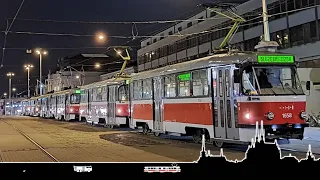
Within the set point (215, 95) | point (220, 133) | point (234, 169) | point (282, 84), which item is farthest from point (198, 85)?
point (234, 169)

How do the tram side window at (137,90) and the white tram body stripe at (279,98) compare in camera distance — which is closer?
the white tram body stripe at (279,98)

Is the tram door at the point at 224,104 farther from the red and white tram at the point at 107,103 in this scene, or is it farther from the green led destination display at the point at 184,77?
the red and white tram at the point at 107,103

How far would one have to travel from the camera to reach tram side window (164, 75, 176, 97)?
1445 cm

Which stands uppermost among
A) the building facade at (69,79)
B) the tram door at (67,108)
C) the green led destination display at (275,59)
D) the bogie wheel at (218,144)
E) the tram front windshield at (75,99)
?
the building facade at (69,79)

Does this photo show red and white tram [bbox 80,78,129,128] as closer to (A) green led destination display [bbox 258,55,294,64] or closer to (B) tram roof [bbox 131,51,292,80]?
(B) tram roof [bbox 131,51,292,80]

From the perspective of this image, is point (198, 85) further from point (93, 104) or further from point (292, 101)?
point (93, 104)

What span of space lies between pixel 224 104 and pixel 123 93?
36.4 feet

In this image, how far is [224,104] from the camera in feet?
37.2

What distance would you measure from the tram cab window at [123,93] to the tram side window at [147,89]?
370 centimetres

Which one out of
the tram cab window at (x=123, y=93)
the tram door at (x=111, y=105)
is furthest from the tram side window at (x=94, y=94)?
the tram cab window at (x=123, y=93)

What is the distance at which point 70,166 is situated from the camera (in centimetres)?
422

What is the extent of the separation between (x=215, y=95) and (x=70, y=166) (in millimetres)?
7974

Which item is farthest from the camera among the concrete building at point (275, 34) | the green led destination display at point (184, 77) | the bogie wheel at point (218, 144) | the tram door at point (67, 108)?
the tram door at point (67, 108)

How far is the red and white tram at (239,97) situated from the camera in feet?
33.8
